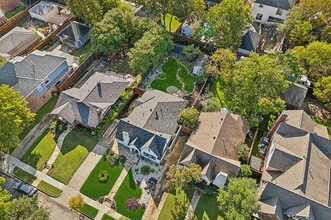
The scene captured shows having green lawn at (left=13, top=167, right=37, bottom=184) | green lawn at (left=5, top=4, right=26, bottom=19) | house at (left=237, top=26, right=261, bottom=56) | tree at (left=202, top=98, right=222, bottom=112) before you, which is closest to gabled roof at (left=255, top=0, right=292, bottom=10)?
house at (left=237, top=26, right=261, bottom=56)

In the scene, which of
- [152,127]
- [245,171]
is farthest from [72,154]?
[245,171]

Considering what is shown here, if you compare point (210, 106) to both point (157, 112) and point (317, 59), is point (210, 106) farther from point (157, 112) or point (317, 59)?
point (317, 59)

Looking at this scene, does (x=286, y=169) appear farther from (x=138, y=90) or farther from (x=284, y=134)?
(x=138, y=90)

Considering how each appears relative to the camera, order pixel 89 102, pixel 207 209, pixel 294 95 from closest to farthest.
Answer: pixel 207 209 < pixel 89 102 < pixel 294 95

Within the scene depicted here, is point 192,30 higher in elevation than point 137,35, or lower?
higher

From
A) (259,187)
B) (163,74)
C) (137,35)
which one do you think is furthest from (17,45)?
(259,187)

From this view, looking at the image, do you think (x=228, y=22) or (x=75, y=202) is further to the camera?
(x=228, y=22)
